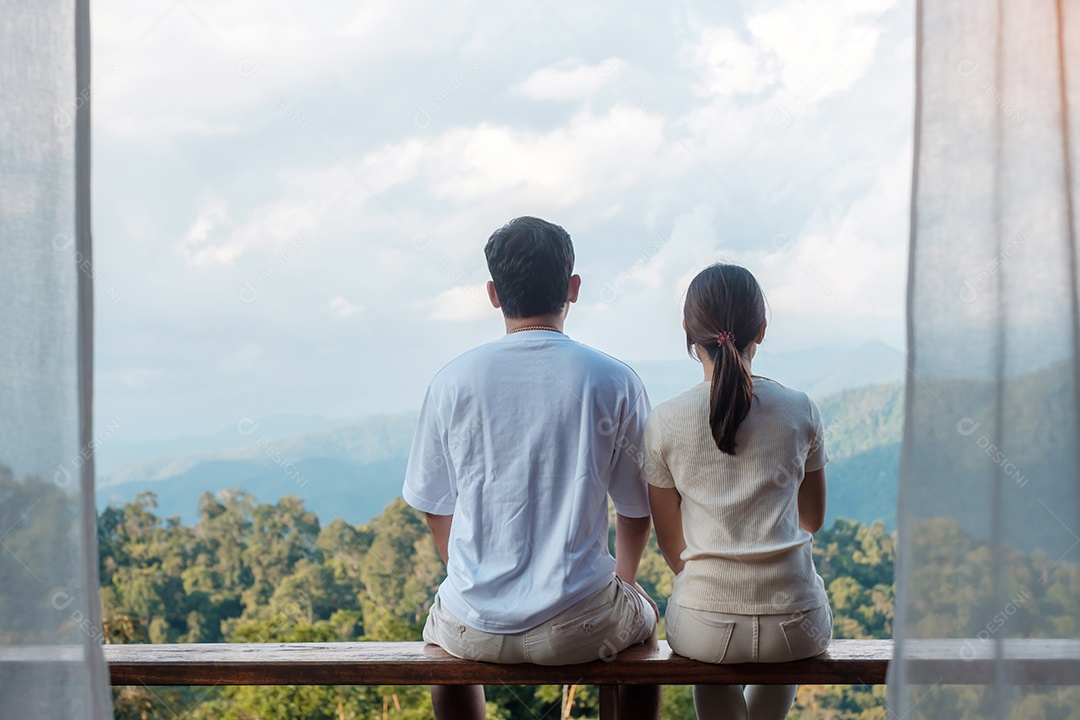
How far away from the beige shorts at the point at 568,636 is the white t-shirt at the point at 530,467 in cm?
2

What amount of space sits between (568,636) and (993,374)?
0.82 m

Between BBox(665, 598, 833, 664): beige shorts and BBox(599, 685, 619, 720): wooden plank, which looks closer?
BBox(665, 598, 833, 664): beige shorts

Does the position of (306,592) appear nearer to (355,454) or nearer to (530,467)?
(355,454)

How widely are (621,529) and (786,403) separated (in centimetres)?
38

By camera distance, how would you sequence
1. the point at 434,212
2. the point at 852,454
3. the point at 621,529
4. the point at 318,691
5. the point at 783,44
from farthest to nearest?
the point at 434,212
the point at 783,44
the point at 318,691
the point at 852,454
the point at 621,529

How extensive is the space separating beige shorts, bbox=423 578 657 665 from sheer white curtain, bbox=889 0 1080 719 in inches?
17.7

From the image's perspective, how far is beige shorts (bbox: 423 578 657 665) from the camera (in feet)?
4.74

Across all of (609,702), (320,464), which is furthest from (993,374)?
(320,464)

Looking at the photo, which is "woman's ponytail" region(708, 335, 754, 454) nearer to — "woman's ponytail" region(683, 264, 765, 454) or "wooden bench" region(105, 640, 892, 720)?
"woman's ponytail" region(683, 264, 765, 454)

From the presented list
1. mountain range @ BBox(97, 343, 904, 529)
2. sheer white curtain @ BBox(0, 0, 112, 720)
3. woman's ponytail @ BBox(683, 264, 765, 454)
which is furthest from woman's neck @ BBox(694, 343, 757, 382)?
mountain range @ BBox(97, 343, 904, 529)

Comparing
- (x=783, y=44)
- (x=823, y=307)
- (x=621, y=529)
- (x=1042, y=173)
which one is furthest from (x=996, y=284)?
(x=783, y=44)

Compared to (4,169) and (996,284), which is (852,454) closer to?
(996,284)

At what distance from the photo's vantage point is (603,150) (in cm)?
677

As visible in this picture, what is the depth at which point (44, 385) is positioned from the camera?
1.52 metres
